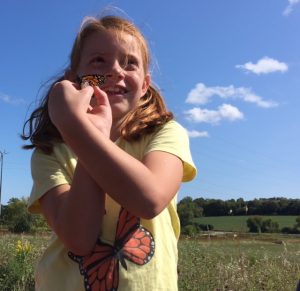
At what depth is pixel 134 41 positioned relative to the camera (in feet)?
5.05

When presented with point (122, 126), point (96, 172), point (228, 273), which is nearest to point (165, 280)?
point (96, 172)

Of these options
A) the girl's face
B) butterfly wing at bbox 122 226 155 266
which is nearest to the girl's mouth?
the girl's face

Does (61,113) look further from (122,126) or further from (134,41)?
(134,41)

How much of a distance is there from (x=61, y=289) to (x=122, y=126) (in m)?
0.51

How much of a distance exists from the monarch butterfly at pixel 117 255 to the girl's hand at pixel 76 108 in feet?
0.85

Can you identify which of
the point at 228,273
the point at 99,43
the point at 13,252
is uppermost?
the point at 99,43

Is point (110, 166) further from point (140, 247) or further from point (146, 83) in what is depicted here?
point (146, 83)

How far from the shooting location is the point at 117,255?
50.3 inches

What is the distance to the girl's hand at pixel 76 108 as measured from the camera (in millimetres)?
1182

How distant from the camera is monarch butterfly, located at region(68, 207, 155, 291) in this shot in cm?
125

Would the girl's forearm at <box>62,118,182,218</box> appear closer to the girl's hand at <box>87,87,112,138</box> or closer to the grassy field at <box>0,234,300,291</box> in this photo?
the girl's hand at <box>87,87,112,138</box>

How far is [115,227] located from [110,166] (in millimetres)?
252

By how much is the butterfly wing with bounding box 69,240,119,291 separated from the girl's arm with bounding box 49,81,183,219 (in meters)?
0.17

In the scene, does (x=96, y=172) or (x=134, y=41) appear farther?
(x=134, y=41)
